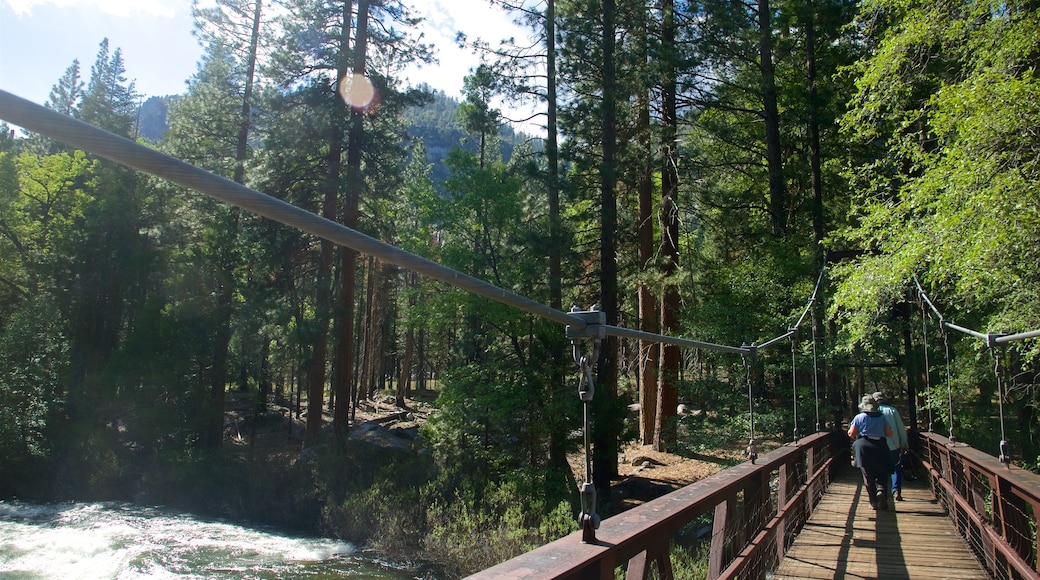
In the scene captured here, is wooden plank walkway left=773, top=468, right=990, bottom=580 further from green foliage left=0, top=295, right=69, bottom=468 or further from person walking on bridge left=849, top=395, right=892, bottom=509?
green foliage left=0, top=295, right=69, bottom=468

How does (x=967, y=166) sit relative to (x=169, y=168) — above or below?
above

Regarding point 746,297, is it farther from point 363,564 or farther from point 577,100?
point 363,564

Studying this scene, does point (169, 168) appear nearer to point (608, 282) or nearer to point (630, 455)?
point (608, 282)

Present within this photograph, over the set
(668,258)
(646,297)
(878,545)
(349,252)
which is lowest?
(878,545)

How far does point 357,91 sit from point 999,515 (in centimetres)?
1610

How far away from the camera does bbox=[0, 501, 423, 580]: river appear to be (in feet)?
36.8

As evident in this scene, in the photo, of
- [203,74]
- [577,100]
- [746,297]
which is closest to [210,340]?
[203,74]

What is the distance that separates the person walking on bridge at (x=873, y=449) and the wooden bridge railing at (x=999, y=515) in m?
0.71

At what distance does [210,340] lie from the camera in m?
20.2

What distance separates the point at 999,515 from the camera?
4.66m

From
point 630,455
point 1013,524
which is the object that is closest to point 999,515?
point 1013,524

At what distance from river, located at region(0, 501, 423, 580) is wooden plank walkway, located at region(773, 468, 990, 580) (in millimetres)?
7222

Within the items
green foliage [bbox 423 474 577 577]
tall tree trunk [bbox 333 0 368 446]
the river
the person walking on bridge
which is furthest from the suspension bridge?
tall tree trunk [bbox 333 0 368 446]

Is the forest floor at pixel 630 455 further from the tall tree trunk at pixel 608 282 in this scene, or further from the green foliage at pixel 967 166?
the green foliage at pixel 967 166
